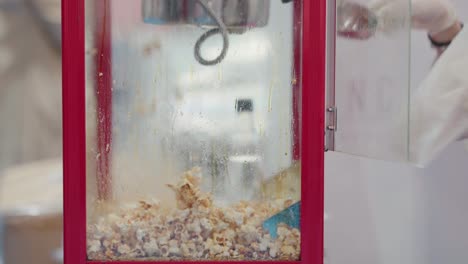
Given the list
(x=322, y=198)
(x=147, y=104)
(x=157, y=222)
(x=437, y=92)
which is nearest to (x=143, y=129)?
(x=147, y=104)

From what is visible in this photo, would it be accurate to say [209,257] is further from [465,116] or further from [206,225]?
[465,116]

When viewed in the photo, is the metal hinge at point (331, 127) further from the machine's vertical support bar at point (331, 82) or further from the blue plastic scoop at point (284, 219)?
the blue plastic scoop at point (284, 219)

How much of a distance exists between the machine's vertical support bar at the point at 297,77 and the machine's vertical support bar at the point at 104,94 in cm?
47

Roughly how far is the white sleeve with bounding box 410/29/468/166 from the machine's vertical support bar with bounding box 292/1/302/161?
292 mm

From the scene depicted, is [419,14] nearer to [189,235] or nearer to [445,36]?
[445,36]

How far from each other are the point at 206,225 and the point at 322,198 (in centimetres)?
30

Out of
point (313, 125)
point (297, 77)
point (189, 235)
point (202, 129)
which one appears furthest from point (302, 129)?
point (189, 235)

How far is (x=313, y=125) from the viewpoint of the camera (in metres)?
1.26

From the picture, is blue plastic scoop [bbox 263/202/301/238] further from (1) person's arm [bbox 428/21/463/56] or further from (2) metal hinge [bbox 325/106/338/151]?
(1) person's arm [bbox 428/21/463/56]

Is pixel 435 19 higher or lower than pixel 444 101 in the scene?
higher

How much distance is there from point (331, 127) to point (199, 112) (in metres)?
0.34

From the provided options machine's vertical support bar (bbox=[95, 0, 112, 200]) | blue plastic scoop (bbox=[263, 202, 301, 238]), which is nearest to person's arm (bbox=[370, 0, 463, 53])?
blue plastic scoop (bbox=[263, 202, 301, 238])

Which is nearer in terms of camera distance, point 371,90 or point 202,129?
point 371,90

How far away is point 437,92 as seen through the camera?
3.90 ft
